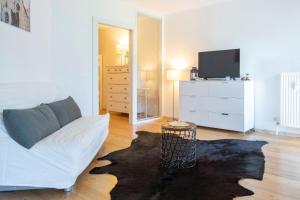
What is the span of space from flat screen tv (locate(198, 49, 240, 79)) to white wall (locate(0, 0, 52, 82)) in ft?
9.50

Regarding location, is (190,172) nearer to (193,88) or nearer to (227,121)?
(227,121)

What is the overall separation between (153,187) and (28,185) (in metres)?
1.07

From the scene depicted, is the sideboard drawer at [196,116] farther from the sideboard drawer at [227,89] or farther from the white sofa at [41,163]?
the white sofa at [41,163]

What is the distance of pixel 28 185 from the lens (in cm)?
207

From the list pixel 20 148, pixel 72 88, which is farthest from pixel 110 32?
pixel 20 148

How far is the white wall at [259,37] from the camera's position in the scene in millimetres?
4109

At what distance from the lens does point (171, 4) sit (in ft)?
16.6

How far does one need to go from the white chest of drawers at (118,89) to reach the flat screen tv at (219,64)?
1.94 meters

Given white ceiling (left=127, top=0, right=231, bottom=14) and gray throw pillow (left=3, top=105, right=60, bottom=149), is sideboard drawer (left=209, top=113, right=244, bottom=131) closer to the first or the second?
white ceiling (left=127, top=0, right=231, bottom=14)

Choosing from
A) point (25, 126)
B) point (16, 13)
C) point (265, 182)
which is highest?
point (16, 13)

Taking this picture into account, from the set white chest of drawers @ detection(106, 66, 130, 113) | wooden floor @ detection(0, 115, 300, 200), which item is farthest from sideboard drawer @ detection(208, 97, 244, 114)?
white chest of drawers @ detection(106, 66, 130, 113)

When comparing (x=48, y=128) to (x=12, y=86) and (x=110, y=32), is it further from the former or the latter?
(x=110, y=32)

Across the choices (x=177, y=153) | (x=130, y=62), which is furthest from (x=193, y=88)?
(x=177, y=153)

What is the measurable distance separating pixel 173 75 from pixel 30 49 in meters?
3.13
